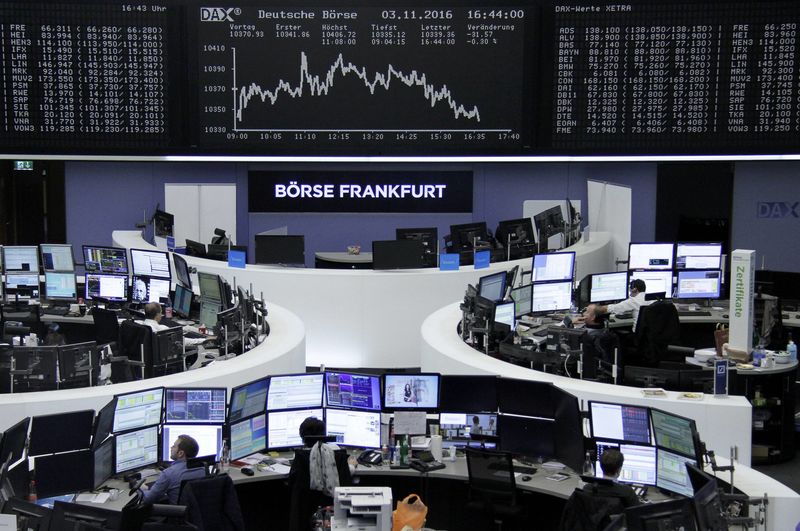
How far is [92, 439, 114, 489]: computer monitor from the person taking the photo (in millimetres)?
6316

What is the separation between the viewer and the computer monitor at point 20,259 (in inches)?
461

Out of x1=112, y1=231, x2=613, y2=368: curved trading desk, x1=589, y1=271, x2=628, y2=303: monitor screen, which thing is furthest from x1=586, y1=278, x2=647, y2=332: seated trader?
x1=112, y1=231, x2=613, y2=368: curved trading desk

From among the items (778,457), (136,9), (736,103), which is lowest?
(778,457)

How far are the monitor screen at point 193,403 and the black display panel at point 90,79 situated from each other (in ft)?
7.97

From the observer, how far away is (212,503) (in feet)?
19.4

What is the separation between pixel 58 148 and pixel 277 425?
301 centimetres

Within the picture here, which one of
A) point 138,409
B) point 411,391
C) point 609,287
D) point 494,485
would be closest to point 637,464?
point 494,485

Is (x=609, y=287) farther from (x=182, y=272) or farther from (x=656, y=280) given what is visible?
(x=182, y=272)

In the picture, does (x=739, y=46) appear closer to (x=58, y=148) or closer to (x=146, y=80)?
(x=146, y=80)

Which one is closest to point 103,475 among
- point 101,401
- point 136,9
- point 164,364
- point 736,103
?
point 101,401

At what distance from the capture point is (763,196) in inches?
570

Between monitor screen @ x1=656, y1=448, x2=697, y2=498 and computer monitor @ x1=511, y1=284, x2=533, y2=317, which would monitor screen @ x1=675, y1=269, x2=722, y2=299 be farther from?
monitor screen @ x1=656, y1=448, x2=697, y2=498

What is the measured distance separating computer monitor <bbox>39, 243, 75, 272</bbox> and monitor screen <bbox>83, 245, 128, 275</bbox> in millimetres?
237

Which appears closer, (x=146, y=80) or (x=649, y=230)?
(x=146, y=80)
